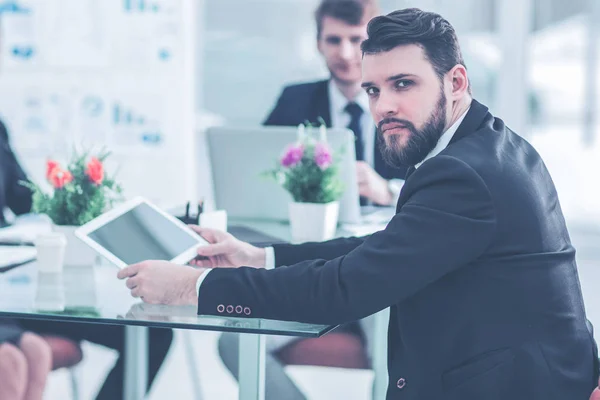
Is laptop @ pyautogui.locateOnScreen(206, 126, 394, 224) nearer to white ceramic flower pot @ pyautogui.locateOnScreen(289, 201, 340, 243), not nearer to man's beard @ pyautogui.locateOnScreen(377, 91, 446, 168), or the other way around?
white ceramic flower pot @ pyautogui.locateOnScreen(289, 201, 340, 243)

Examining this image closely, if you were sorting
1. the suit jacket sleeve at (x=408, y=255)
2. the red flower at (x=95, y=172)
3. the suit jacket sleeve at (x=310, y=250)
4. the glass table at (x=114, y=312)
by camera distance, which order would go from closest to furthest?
the suit jacket sleeve at (x=408, y=255)
the glass table at (x=114, y=312)
the suit jacket sleeve at (x=310, y=250)
the red flower at (x=95, y=172)

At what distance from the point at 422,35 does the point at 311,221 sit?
99cm

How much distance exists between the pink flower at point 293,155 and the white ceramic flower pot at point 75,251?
2.03 ft

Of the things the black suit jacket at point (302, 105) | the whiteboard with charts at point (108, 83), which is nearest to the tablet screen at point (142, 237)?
the black suit jacket at point (302, 105)

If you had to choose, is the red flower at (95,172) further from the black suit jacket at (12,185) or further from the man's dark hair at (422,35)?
the black suit jacket at (12,185)

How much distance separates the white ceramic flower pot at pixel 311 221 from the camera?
2514 mm

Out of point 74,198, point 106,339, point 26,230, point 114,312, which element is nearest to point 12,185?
point 26,230

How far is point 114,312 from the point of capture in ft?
5.63

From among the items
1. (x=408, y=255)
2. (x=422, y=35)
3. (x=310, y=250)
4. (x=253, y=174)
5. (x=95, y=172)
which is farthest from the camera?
(x=253, y=174)

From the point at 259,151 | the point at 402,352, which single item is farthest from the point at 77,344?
the point at 402,352

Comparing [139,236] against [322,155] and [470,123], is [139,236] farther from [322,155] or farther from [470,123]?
[470,123]

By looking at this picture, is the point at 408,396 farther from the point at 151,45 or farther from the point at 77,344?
the point at 151,45

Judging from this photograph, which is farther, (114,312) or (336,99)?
(336,99)

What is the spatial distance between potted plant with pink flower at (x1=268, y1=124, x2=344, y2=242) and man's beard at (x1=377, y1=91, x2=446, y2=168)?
77 cm
